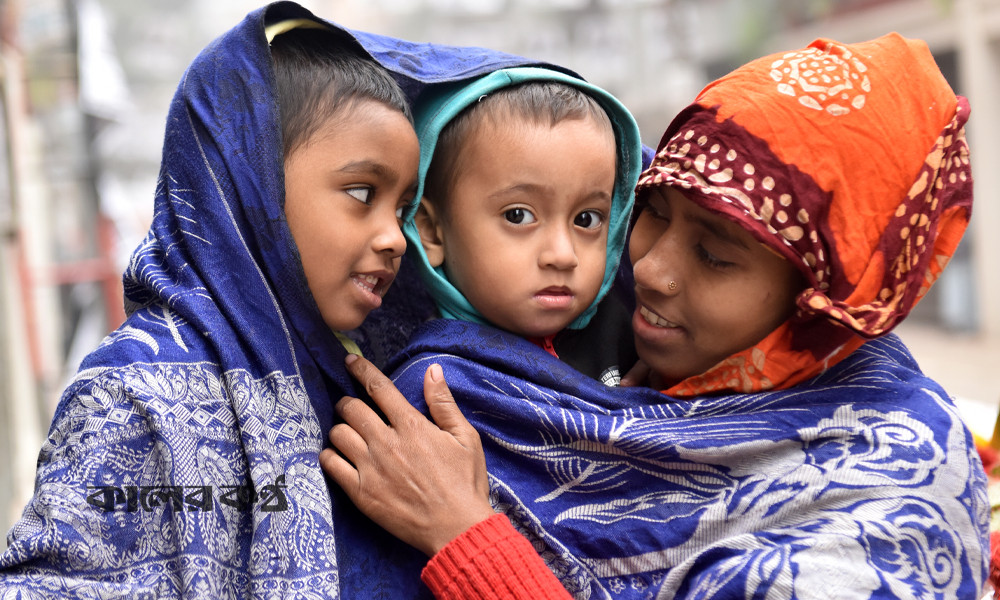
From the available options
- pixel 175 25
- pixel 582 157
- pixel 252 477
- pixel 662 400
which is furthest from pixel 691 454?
pixel 175 25

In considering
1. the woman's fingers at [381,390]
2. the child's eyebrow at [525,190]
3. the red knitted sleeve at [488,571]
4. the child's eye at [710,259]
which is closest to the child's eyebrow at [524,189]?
the child's eyebrow at [525,190]

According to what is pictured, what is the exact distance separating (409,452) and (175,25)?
905 cm

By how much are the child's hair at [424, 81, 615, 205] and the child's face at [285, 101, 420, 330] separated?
0.19m

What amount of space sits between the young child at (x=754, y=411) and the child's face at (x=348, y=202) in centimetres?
21

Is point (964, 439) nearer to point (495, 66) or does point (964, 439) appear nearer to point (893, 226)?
point (893, 226)

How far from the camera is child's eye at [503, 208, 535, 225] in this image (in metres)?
1.84

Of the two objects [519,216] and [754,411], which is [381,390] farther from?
[754,411]

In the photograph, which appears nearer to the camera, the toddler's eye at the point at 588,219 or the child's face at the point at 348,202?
the child's face at the point at 348,202

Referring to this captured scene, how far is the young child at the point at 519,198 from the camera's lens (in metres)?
1.81

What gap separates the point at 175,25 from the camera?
367 inches

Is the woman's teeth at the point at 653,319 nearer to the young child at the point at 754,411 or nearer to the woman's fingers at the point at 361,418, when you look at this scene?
the young child at the point at 754,411

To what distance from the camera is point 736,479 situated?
62.7 inches

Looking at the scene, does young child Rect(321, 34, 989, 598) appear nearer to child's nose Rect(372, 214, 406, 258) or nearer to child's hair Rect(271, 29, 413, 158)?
child's nose Rect(372, 214, 406, 258)

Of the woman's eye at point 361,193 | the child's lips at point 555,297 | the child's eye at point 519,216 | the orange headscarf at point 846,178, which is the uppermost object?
the orange headscarf at point 846,178
